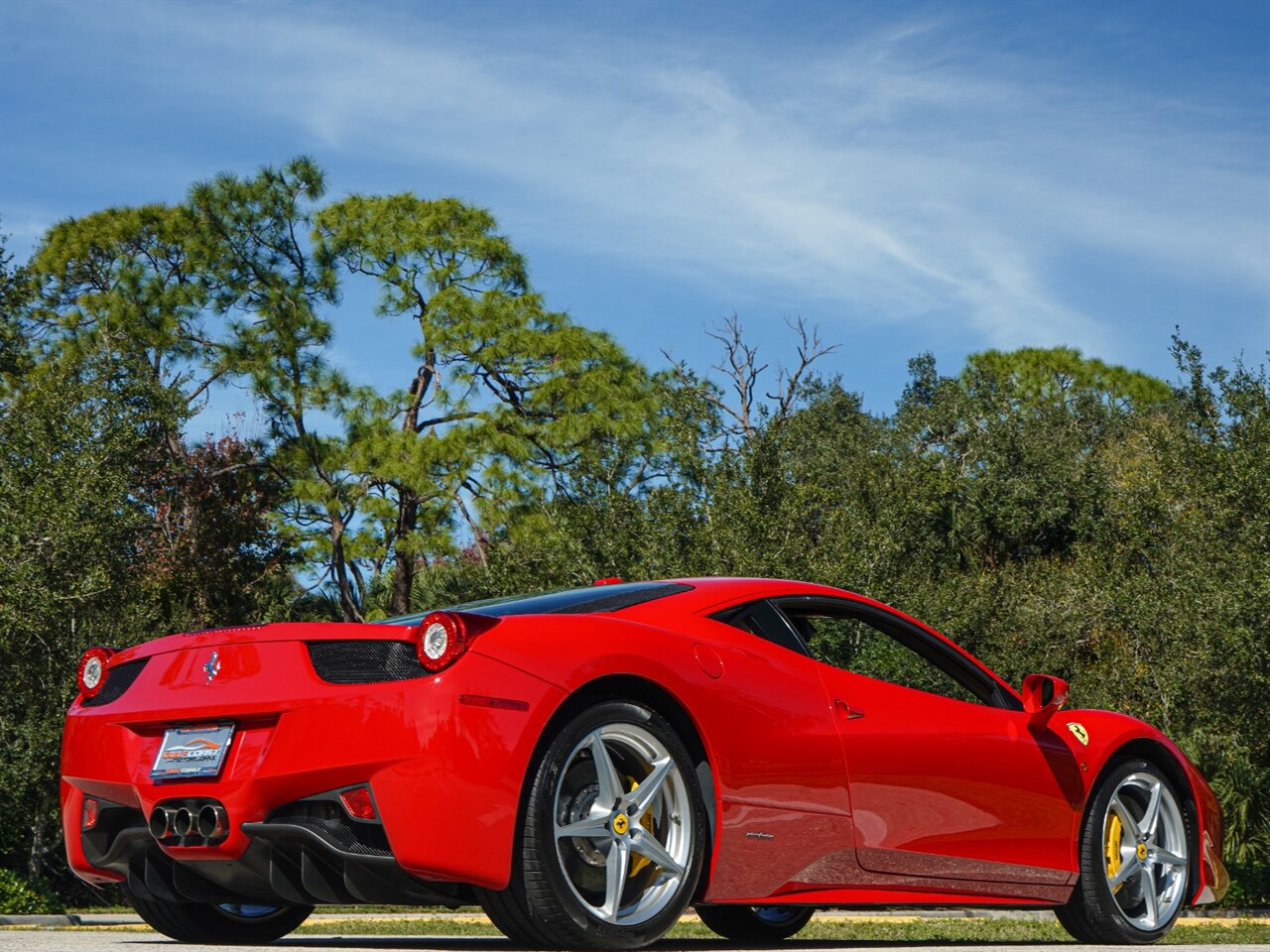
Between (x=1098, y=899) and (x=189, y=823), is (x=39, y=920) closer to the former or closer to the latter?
(x=189, y=823)

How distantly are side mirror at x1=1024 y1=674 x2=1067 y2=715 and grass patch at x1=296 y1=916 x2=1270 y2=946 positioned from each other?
375cm

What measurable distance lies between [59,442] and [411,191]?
1389cm

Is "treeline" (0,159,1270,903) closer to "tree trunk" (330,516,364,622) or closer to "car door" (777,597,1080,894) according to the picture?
"tree trunk" (330,516,364,622)

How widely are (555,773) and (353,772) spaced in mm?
608

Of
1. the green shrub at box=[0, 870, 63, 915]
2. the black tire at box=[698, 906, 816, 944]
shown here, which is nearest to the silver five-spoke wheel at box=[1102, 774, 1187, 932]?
the black tire at box=[698, 906, 816, 944]

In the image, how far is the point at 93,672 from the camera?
215 inches

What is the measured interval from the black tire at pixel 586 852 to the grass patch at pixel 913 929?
5.10 metres

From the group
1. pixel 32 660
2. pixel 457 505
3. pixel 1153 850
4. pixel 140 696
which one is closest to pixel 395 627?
pixel 140 696

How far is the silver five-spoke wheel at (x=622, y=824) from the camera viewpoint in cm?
462

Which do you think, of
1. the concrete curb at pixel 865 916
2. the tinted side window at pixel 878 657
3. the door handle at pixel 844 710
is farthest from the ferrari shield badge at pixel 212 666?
the tinted side window at pixel 878 657

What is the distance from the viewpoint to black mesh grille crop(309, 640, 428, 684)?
4.51 m

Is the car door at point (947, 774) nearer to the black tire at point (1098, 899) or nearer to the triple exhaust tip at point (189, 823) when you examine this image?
the black tire at point (1098, 899)

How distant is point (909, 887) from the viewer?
5.55 m

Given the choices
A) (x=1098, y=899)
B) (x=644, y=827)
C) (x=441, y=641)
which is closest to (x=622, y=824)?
(x=644, y=827)
